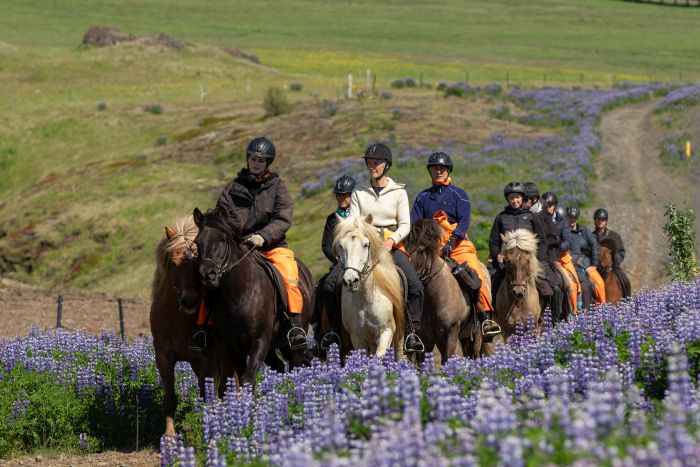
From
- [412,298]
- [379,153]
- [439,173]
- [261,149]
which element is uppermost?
[261,149]

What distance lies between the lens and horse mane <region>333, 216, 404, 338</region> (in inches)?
497

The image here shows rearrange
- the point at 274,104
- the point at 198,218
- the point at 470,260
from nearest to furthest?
the point at 198,218
the point at 470,260
the point at 274,104

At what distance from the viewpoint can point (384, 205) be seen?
44.8ft

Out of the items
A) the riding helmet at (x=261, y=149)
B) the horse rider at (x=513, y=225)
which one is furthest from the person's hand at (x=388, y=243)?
the horse rider at (x=513, y=225)

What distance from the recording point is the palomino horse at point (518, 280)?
15688 mm

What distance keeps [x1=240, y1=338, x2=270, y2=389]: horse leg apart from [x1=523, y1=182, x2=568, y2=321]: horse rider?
Answer: 5.79m

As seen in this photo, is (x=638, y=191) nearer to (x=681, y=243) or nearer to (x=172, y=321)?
(x=681, y=243)

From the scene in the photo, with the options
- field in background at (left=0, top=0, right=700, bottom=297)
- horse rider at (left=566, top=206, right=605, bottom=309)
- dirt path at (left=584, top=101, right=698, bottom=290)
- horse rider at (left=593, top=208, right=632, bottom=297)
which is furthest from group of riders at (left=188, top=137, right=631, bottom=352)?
field in background at (left=0, top=0, right=700, bottom=297)

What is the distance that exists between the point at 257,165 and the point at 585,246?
9.94m

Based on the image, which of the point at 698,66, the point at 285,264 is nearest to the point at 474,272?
the point at 285,264

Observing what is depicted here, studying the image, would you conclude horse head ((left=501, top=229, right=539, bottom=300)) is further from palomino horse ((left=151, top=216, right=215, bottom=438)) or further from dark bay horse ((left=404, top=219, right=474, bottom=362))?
palomino horse ((left=151, top=216, right=215, bottom=438))

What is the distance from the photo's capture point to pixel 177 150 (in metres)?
55.5

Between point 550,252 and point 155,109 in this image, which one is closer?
point 550,252

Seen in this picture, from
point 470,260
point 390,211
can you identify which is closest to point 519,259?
point 470,260
